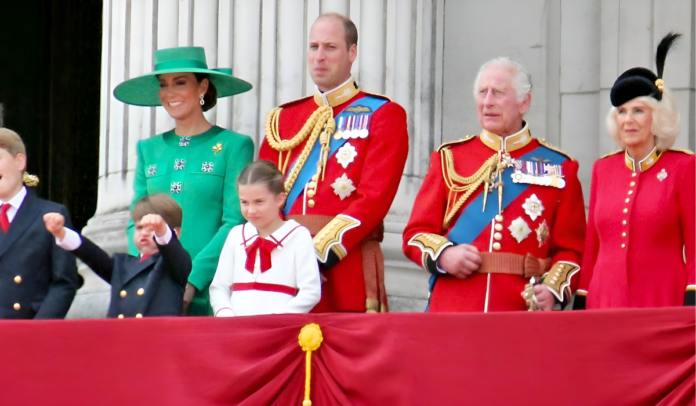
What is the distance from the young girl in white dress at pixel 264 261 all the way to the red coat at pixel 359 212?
0.14 meters

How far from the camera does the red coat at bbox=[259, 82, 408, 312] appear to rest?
4742mm

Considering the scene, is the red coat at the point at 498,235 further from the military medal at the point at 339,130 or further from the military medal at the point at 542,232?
the military medal at the point at 339,130

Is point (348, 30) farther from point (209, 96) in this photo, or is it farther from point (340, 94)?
point (209, 96)

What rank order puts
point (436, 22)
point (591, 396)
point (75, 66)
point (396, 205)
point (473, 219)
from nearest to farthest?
1. point (591, 396)
2. point (473, 219)
3. point (396, 205)
4. point (436, 22)
5. point (75, 66)

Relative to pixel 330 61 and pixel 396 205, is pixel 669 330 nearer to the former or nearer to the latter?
pixel 330 61

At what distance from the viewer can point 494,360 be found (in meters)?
3.92

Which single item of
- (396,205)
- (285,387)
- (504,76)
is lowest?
(285,387)

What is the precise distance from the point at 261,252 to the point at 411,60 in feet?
6.39

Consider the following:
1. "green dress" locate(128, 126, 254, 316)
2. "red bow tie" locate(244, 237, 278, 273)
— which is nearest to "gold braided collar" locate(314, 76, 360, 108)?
"green dress" locate(128, 126, 254, 316)

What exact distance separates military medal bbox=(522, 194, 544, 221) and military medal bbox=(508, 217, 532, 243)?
0.04 meters

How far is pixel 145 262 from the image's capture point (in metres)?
4.84

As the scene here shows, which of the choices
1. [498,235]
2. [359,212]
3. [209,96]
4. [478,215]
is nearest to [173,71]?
[209,96]

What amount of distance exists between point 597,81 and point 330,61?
2.08m

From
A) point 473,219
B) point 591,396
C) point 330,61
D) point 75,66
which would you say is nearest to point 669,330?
point 591,396
